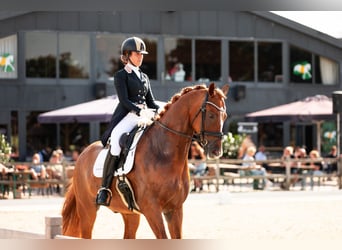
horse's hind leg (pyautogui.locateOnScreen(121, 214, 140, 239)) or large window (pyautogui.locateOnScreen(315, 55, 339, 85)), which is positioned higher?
large window (pyautogui.locateOnScreen(315, 55, 339, 85))

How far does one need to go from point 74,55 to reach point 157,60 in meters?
2.57

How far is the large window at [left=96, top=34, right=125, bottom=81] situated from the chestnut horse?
1698 cm

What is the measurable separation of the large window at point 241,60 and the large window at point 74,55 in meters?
4.62

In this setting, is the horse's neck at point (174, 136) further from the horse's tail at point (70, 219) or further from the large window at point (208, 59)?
the large window at point (208, 59)

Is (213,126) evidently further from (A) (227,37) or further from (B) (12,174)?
(A) (227,37)

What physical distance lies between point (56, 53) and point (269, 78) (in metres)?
7.00

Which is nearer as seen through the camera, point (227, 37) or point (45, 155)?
point (45, 155)

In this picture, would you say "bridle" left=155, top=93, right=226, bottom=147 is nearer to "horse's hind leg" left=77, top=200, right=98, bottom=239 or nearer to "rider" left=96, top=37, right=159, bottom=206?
"rider" left=96, top=37, right=159, bottom=206

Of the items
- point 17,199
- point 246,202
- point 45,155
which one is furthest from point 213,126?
point 45,155

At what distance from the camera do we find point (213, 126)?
7.04m

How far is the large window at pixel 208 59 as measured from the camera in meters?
25.8

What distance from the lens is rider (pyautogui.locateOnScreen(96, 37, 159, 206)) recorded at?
24.6 feet

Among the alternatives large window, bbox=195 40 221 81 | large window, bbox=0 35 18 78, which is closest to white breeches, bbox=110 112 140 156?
large window, bbox=0 35 18 78

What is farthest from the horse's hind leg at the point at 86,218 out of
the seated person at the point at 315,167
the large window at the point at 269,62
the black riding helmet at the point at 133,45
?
the large window at the point at 269,62
